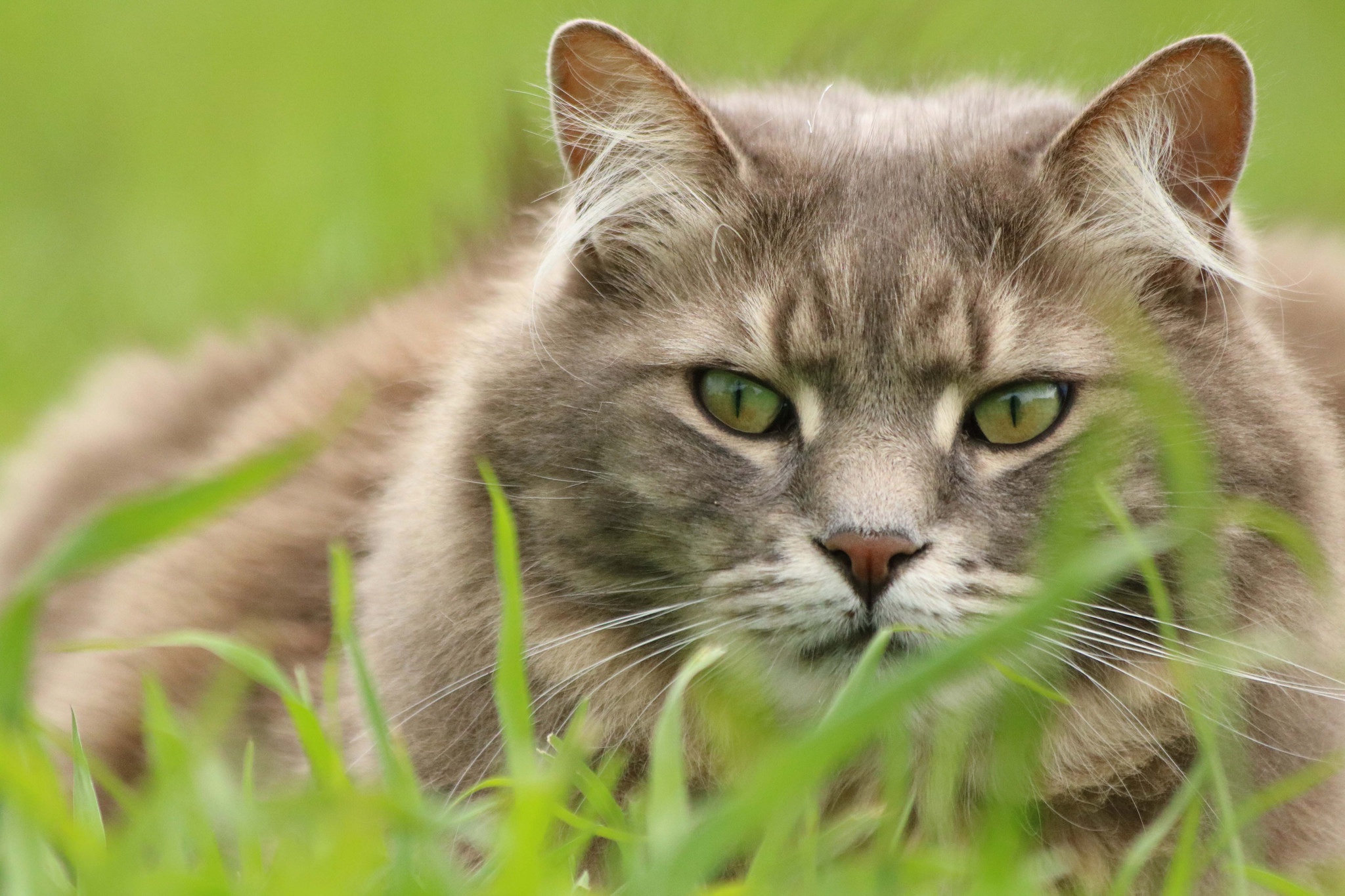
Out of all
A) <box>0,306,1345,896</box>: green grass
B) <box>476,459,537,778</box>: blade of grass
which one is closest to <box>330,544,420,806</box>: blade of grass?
<box>0,306,1345,896</box>: green grass

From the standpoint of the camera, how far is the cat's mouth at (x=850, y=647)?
172 cm

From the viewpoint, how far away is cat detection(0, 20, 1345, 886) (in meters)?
1.76

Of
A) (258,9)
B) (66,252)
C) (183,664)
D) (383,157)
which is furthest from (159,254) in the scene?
(258,9)

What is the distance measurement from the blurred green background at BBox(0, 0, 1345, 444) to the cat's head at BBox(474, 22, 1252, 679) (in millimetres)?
315

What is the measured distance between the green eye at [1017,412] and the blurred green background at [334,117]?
2.24 ft

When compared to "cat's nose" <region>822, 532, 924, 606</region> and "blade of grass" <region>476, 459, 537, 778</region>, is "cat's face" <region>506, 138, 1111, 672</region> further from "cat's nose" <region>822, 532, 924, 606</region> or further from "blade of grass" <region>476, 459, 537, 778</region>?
"blade of grass" <region>476, 459, 537, 778</region>

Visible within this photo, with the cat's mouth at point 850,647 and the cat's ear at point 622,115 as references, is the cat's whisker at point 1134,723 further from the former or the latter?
the cat's ear at point 622,115

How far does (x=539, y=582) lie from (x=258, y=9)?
7.34 meters

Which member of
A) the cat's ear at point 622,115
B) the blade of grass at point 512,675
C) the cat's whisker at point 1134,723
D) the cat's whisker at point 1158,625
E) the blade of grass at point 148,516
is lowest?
the cat's whisker at point 1134,723

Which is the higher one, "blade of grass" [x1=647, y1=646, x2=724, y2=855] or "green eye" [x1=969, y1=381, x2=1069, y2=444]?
"green eye" [x1=969, y1=381, x2=1069, y2=444]

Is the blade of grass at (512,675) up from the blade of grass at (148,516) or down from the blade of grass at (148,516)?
down

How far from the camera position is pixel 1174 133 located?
192cm

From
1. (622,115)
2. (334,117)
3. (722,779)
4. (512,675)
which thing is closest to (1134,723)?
(722,779)

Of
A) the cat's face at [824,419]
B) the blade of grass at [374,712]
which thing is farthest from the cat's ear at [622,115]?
the blade of grass at [374,712]
